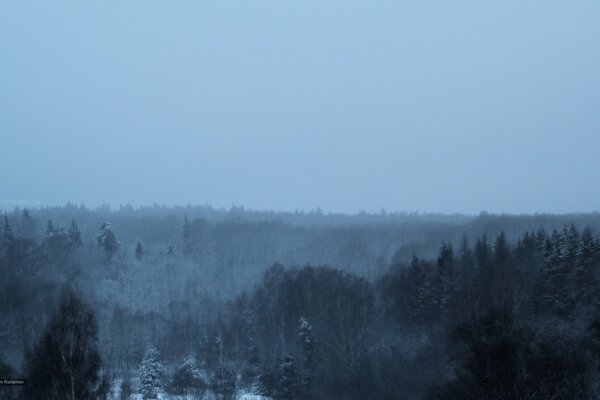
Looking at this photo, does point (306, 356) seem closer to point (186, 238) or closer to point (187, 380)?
point (187, 380)

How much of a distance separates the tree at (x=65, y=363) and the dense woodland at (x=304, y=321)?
1.3 inches

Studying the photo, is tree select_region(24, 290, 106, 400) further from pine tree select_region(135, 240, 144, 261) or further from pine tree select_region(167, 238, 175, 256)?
pine tree select_region(167, 238, 175, 256)

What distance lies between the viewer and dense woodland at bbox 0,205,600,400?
1463 centimetres

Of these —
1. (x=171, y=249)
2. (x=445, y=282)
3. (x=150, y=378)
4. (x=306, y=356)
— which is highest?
(x=445, y=282)

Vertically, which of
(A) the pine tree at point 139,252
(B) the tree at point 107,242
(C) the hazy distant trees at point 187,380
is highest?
(B) the tree at point 107,242

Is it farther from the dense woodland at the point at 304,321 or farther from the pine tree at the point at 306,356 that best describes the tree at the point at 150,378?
the pine tree at the point at 306,356

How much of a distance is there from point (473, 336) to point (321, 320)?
28388 mm

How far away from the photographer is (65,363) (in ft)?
46.1

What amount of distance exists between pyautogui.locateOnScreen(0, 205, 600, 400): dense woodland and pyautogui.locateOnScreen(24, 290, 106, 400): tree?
0.03 metres

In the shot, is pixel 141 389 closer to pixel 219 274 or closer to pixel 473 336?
pixel 473 336

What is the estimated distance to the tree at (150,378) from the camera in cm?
3238

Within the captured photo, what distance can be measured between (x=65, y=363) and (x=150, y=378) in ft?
66.2

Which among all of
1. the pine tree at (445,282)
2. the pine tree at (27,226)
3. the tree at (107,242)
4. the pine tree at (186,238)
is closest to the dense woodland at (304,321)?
the pine tree at (445,282)

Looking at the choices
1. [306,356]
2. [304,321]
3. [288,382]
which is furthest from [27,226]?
[288,382]
